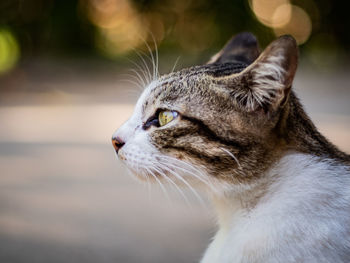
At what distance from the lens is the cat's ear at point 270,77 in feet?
5.21

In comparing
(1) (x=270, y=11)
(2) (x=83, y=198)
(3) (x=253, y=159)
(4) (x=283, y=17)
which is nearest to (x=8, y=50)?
(1) (x=270, y=11)

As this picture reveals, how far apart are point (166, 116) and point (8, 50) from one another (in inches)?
413

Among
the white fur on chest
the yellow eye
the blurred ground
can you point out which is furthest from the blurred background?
the white fur on chest

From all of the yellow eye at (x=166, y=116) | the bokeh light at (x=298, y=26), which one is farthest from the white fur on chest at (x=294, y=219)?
the bokeh light at (x=298, y=26)

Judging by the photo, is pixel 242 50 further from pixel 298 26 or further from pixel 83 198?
pixel 298 26

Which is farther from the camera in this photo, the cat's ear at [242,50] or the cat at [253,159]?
the cat's ear at [242,50]

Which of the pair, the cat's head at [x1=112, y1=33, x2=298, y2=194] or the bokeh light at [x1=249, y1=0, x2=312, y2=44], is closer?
the cat's head at [x1=112, y1=33, x2=298, y2=194]

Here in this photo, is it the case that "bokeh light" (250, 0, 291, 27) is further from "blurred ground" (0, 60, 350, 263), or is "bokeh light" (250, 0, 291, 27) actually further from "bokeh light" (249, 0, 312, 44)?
"blurred ground" (0, 60, 350, 263)

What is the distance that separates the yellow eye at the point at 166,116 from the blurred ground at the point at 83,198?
119cm

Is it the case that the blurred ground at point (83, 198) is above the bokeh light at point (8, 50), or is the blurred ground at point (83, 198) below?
below

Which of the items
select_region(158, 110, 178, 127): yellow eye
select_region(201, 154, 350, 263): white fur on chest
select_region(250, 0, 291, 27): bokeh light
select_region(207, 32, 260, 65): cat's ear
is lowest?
select_region(201, 154, 350, 263): white fur on chest

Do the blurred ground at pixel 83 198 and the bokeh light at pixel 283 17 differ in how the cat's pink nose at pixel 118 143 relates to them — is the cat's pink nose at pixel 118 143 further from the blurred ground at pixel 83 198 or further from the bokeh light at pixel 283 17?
the bokeh light at pixel 283 17

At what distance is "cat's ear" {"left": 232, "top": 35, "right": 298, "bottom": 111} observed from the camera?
159cm

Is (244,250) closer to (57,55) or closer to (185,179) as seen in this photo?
(185,179)
